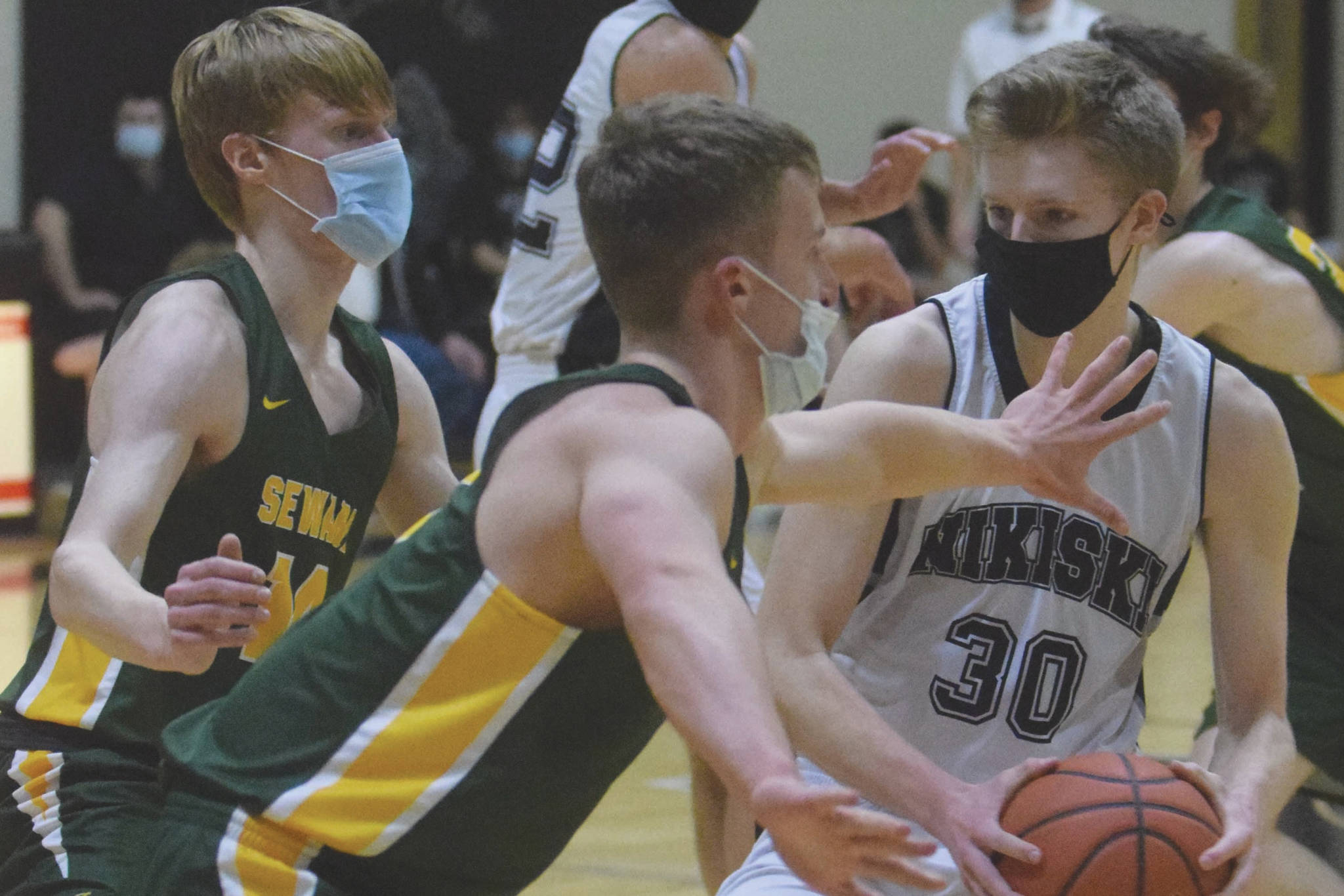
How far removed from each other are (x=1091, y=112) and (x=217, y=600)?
1.58 m

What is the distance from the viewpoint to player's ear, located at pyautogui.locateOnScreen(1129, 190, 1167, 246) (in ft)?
9.68

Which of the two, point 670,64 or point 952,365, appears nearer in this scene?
point 952,365

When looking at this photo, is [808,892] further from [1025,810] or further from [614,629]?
[614,629]

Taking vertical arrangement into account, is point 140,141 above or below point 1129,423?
below

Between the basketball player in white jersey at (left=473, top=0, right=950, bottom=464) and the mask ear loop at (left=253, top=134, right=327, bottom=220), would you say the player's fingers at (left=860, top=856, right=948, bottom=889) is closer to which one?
the mask ear loop at (left=253, top=134, right=327, bottom=220)

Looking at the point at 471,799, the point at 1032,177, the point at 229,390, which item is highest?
the point at 1032,177

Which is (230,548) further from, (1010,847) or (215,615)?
(1010,847)

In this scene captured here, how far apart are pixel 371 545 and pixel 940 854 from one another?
716cm

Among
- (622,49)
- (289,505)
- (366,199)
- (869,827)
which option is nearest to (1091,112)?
(366,199)

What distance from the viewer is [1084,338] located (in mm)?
2990

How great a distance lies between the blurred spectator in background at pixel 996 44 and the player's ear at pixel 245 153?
708 centimetres

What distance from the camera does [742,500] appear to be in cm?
228

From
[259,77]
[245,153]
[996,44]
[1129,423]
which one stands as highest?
[259,77]

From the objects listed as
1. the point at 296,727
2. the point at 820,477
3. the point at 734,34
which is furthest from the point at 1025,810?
the point at 734,34
